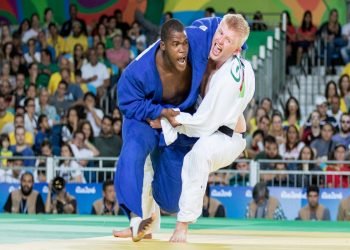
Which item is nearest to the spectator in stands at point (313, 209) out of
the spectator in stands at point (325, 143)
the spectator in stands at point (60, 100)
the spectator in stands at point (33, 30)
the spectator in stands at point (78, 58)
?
the spectator in stands at point (325, 143)

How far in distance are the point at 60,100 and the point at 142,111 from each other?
1053 centimetres

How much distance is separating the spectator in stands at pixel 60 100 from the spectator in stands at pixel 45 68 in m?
1.02

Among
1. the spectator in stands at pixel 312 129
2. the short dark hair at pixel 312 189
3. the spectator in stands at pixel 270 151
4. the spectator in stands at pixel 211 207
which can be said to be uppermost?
the spectator in stands at pixel 312 129

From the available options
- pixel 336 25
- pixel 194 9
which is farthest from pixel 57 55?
pixel 336 25

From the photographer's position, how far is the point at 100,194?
15.4m

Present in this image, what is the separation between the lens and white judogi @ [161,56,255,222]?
8203mm

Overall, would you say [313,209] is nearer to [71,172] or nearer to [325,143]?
[325,143]

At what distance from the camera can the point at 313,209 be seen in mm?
14641

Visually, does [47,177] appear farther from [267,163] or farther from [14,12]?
[14,12]

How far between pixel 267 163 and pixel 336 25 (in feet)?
16.0

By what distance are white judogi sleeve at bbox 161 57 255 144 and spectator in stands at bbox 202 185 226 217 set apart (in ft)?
21.9

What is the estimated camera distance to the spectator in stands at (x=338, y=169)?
14953 millimetres

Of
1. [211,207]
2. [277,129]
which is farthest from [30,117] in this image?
[211,207]

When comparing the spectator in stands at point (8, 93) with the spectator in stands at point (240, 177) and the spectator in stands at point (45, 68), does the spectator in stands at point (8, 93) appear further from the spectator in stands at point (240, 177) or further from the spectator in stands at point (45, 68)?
the spectator in stands at point (240, 177)
